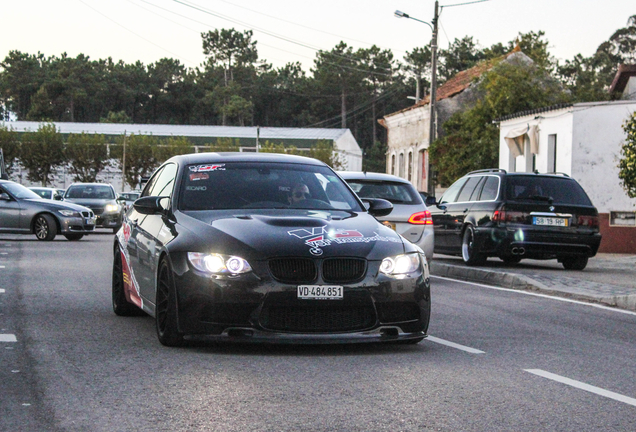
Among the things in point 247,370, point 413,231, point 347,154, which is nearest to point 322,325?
point 247,370

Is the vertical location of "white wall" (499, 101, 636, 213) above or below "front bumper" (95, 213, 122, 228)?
above

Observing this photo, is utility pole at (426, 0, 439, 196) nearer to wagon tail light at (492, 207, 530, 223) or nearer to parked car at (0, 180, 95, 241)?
parked car at (0, 180, 95, 241)

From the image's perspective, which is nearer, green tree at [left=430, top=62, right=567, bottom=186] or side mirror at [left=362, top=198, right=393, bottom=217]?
side mirror at [left=362, top=198, right=393, bottom=217]

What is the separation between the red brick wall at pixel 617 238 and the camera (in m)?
25.0

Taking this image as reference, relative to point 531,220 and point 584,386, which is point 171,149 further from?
point 584,386

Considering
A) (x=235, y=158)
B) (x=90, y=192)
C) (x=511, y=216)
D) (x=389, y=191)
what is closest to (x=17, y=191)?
(x=90, y=192)

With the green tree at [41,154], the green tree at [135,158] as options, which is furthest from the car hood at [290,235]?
the green tree at [135,158]

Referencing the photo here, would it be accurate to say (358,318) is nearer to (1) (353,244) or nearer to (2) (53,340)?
(1) (353,244)

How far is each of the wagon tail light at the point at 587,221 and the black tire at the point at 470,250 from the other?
66.5 inches

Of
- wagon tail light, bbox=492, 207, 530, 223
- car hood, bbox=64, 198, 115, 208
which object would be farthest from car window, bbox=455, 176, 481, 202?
car hood, bbox=64, 198, 115, 208

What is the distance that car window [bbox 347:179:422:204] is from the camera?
14.5 metres

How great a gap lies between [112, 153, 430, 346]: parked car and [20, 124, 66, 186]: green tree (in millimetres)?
86429

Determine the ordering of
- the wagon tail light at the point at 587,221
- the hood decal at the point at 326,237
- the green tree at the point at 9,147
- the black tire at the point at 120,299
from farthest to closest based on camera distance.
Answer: the green tree at the point at 9,147
the wagon tail light at the point at 587,221
the black tire at the point at 120,299
the hood decal at the point at 326,237

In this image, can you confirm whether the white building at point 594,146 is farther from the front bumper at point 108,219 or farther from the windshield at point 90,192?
the windshield at point 90,192
